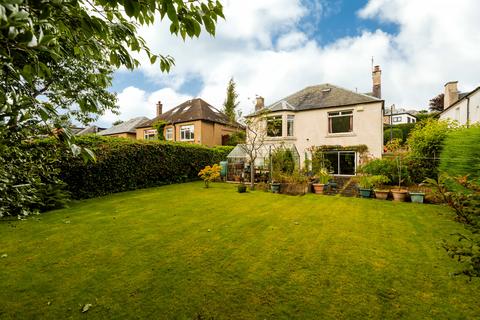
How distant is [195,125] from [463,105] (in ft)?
85.8

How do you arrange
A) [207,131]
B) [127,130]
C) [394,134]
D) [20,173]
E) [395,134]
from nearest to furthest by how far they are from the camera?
1. [20,173]
2. [207,131]
3. [395,134]
4. [394,134]
5. [127,130]

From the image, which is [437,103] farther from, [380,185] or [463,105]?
[380,185]

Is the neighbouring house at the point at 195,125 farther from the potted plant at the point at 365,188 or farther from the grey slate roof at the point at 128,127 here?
the potted plant at the point at 365,188

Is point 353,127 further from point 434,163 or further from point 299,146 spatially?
point 434,163

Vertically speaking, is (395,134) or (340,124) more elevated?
(395,134)

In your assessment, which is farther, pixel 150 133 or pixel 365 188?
pixel 150 133

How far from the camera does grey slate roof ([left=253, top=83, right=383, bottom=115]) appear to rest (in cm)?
1899

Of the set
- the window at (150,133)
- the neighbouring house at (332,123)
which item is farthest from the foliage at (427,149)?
the window at (150,133)

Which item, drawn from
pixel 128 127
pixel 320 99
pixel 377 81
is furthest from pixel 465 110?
pixel 128 127

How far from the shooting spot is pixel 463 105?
19.6 m

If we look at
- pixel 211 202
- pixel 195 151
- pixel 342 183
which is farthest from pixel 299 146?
pixel 211 202

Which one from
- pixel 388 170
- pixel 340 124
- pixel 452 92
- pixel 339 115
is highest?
pixel 452 92

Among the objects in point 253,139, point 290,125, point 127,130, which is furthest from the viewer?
point 127,130

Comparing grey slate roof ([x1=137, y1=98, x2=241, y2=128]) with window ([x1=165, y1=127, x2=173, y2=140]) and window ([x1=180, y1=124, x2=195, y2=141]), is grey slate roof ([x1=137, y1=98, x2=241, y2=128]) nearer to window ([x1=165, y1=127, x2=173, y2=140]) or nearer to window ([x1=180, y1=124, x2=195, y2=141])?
window ([x1=180, y1=124, x2=195, y2=141])
